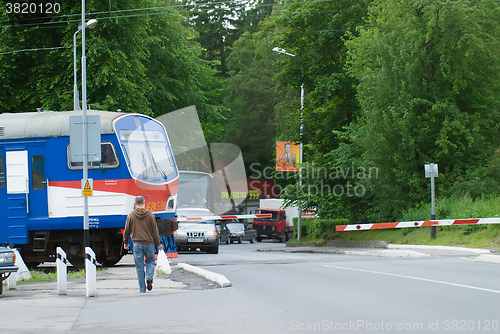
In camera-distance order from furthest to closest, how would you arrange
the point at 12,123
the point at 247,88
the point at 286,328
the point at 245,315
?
1. the point at 247,88
2. the point at 12,123
3. the point at 245,315
4. the point at 286,328

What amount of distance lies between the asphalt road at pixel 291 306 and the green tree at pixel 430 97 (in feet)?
46.9

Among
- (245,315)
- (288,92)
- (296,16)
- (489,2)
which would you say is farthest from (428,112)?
(288,92)

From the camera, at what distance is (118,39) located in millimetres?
33125

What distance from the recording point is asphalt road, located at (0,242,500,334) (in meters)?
8.70

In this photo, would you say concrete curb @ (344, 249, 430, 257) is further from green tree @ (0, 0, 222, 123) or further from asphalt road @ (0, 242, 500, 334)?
green tree @ (0, 0, 222, 123)

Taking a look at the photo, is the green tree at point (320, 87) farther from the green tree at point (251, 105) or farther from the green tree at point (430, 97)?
the green tree at point (251, 105)

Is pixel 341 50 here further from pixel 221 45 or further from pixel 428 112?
pixel 221 45

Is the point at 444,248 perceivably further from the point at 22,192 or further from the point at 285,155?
the point at 285,155

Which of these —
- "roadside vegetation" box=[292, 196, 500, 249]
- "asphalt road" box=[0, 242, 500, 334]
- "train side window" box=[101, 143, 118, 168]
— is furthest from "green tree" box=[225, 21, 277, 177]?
"asphalt road" box=[0, 242, 500, 334]

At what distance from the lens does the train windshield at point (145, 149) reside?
18734 mm

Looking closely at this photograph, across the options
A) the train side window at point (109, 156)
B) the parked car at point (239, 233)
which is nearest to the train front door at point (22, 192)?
the train side window at point (109, 156)

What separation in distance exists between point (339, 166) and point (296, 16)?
887cm

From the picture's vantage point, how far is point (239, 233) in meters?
53.8

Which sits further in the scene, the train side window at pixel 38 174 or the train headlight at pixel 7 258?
the train side window at pixel 38 174
